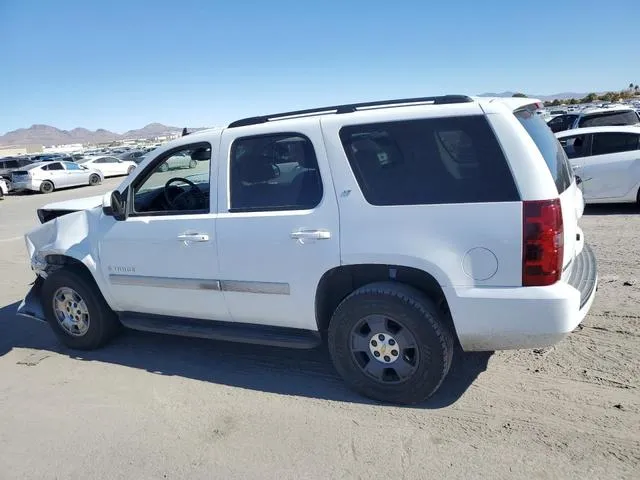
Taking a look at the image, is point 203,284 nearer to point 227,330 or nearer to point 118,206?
point 227,330

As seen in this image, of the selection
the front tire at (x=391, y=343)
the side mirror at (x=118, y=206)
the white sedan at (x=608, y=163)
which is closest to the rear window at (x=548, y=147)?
the front tire at (x=391, y=343)

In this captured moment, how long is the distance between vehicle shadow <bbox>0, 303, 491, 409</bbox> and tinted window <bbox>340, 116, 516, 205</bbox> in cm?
144

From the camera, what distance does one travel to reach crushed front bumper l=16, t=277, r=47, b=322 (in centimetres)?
510

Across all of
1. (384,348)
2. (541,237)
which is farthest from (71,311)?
(541,237)

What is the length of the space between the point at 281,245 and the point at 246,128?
989 mm

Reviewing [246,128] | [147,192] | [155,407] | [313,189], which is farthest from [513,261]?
[147,192]

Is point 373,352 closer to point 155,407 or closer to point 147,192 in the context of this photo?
point 155,407

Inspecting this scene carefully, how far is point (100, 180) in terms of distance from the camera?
1150 inches

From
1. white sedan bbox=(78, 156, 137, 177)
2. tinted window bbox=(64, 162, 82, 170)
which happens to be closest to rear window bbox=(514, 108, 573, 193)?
tinted window bbox=(64, 162, 82, 170)

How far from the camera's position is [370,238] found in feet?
11.0

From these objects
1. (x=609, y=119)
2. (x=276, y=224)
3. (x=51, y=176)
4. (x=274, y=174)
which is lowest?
(x=51, y=176)

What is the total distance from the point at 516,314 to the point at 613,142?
7.72 m

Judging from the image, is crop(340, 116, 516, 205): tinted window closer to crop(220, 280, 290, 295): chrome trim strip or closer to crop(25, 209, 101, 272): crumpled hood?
crop(220, 280, 290, 295): chrome trim strip

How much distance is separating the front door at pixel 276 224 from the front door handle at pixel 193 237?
137 millimetres
